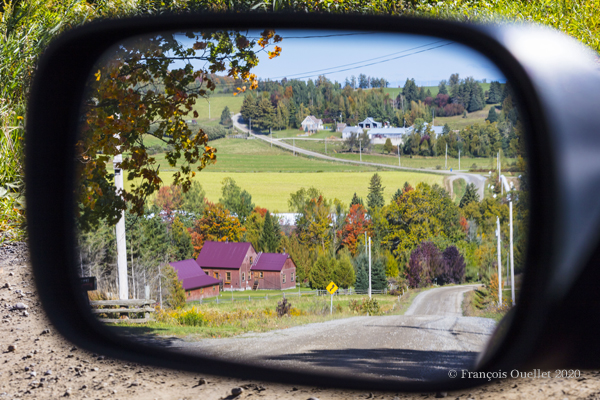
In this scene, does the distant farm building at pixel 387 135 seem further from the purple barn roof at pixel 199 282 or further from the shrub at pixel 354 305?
the purple barn roof at pixel 199 282

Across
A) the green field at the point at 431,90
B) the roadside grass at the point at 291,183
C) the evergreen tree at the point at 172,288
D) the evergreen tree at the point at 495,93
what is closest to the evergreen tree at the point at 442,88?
the green field at the point at 431,90

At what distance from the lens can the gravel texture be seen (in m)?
2.43

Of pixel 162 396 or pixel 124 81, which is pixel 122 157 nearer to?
pixel 124 81

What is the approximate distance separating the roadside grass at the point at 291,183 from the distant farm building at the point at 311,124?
152 millimetres

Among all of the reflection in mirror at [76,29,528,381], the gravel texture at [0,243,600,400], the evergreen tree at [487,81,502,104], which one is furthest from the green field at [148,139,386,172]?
the gravel texture at [0,243,600,400]

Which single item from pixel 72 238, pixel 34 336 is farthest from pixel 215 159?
pixel 34 336

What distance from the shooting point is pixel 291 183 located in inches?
64.4

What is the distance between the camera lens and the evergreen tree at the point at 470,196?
1.31 meters

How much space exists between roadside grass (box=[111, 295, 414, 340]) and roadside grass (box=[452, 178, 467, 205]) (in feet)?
1.23

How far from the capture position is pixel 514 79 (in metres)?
1.19

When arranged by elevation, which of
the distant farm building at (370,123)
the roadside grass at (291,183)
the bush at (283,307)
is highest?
the distant farm building at (370,123)

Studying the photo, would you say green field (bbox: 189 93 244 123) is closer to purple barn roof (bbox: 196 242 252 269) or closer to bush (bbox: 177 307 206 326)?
purple barn roof (bbox: 196 242 252 269)

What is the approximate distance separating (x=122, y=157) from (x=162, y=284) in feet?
1.43

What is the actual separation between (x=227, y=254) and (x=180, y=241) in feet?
0.59
